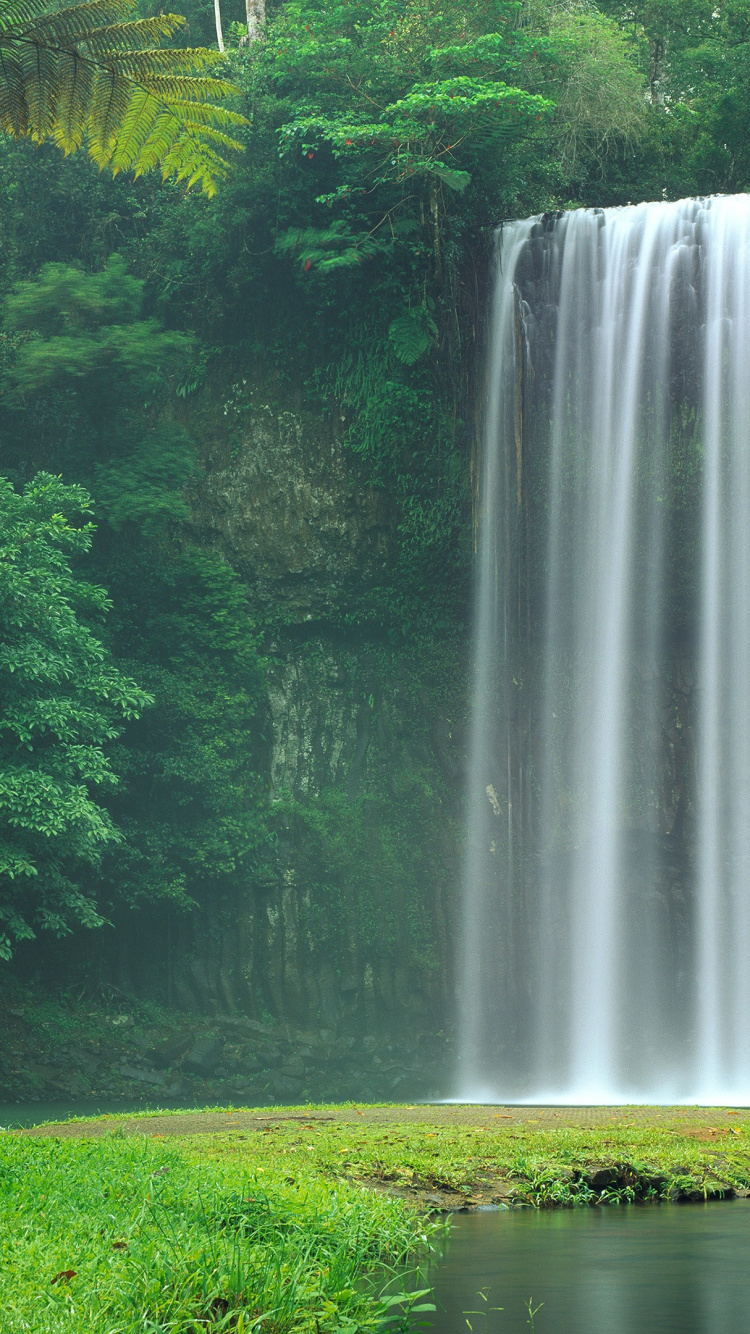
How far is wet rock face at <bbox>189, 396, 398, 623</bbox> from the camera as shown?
2280 centimetres

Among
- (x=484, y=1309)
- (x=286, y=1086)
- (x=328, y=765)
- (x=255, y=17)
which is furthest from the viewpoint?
(x=255, y=17)

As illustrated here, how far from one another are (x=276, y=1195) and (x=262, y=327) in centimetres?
2004

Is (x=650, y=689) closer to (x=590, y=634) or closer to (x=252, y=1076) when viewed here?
(x=590, y=634)

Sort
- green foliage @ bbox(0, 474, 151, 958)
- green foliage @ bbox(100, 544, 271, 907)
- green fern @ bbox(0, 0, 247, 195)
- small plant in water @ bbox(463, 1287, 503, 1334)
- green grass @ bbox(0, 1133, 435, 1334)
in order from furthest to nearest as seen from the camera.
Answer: green foliage @ bbox(100, 544, 271, 907), green foliage @ bbox(0, 474, 151, 958), green fern @ bbox(0, 0, 247, 195), small plant in water @ bbox(463, 1287, 503, 1334), green grass @ bbox(0, 1133, 435, 1334)

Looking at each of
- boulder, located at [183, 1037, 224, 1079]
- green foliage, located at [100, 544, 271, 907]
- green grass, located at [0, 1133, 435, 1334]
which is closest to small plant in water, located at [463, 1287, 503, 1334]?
green grass, located at [0, 1133, 435, 1334]

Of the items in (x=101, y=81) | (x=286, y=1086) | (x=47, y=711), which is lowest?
(x=286, y=1086)

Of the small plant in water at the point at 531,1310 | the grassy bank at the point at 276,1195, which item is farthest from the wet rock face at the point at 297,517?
the small plant in water at the point at 531,1310

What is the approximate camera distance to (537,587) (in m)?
21.1

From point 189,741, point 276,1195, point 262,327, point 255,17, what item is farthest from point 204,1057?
point 255,17

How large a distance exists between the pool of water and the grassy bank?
29cm

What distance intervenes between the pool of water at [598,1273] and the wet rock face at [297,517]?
53.6ft

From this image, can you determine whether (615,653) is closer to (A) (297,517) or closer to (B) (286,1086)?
(A) (297,517)

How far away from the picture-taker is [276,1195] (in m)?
5.95

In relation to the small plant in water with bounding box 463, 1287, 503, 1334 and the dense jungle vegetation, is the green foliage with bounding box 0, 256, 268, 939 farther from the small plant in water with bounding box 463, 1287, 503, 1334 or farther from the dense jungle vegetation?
the small plant in water with bounding box 463, 1287, 503, 1334
